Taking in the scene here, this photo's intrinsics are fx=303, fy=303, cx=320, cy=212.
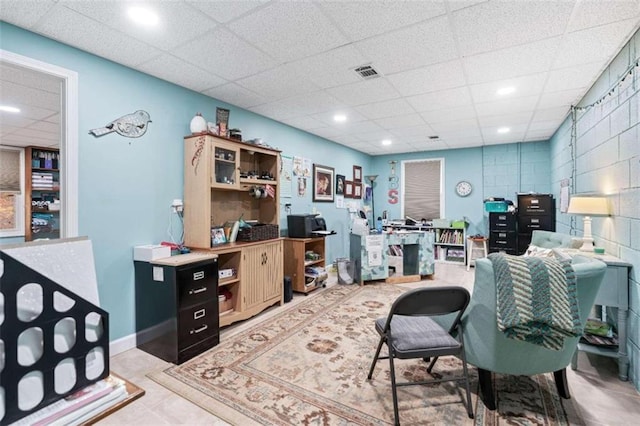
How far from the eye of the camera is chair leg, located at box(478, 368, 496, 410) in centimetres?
192

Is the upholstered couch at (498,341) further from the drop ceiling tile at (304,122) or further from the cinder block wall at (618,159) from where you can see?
the drop ceiling tile at (304,122)

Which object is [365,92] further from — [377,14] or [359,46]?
[377,14]

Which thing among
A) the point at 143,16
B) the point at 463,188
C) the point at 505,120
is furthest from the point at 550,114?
the point at 143,16

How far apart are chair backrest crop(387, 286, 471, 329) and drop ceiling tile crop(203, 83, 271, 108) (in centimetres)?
269

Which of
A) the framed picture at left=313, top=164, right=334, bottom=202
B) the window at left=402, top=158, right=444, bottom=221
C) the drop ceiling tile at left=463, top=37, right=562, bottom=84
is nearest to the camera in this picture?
the drop ceiling tile at left=463, top=37, right=562, bottom=84

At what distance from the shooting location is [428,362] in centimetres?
252

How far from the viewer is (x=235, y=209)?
12.6ft

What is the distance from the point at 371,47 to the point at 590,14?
4.69 ft

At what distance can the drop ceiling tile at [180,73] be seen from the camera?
265 centimetres

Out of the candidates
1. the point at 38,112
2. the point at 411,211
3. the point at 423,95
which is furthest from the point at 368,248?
the point at 38,112

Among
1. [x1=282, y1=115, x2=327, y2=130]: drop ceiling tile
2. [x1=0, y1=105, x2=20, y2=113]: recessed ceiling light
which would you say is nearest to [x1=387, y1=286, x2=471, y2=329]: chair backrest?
[x1=282, y1=115, x2=327, y2=130]: drop ceiling tile

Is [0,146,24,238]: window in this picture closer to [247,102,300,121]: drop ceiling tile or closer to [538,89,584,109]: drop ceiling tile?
[247,102,300,121]: drop ceiling tile

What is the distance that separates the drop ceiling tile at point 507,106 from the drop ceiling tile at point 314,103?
70.0 inches

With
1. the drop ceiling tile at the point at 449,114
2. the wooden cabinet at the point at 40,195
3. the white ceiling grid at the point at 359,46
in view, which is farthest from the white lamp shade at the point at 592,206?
the wooden cabinet at the point at 40,195
